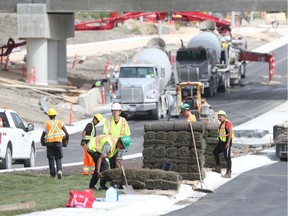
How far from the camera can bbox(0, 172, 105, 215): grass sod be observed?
19.1 m

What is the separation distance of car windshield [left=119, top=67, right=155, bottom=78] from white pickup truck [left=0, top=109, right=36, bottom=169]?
1952 centimetres

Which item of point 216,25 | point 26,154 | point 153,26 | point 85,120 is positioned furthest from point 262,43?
point 26,154

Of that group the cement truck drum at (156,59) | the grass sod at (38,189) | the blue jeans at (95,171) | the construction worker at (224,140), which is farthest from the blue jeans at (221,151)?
the cement truck drum at (156,59)

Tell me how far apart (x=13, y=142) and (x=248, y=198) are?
796 centimetres

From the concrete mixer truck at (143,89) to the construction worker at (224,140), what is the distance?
67.6 ft

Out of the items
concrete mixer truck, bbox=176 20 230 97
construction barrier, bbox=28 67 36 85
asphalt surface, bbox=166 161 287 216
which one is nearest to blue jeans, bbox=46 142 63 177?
asphalt surface, bbox=166 161 287 216

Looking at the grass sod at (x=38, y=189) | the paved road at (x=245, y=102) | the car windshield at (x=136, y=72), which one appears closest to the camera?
the grass sod at (x=38, y=189)

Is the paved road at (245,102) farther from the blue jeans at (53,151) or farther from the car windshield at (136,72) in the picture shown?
the blue jeans at (53,151)

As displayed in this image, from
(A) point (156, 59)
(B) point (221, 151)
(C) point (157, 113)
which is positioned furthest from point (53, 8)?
(B) point (221, 151)

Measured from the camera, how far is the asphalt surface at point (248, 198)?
19.8 meters

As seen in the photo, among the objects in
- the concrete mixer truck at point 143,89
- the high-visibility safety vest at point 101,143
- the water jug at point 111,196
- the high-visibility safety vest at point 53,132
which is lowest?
the concrete mixer truck at point 143,89

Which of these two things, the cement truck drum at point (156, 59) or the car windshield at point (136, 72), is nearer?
the car windshield at point (136, 72)

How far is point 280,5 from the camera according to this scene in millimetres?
53312

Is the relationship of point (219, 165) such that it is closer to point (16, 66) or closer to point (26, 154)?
point (26, 154)
